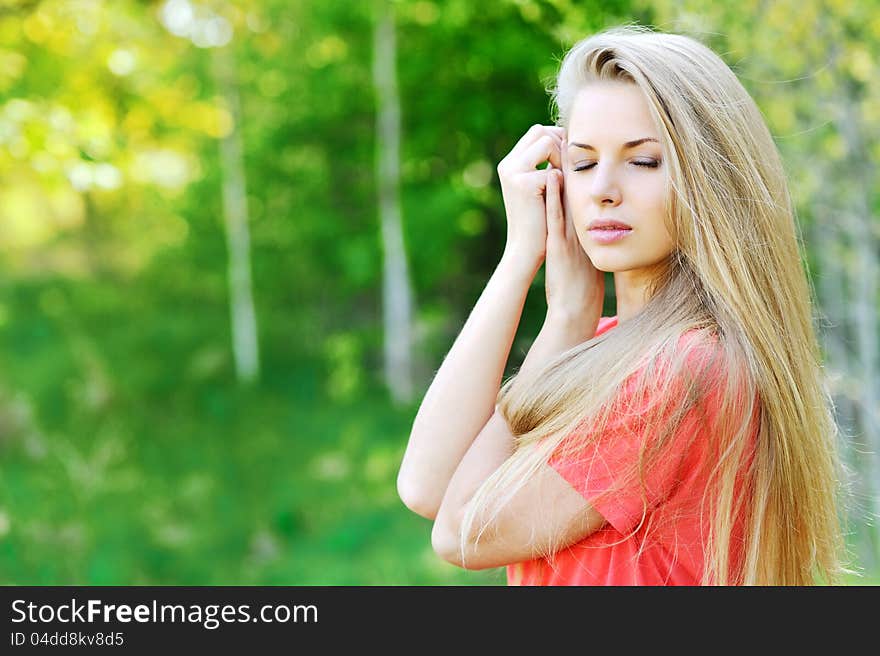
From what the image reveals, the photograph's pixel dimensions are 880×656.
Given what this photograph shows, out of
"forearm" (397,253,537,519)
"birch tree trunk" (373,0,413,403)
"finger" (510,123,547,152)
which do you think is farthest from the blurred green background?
"forearm" (397,253,537,519)

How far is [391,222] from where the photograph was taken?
8555 mm

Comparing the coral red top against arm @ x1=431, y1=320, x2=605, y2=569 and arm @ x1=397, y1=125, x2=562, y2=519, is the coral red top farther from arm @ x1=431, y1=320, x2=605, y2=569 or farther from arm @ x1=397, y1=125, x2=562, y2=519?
arm @ x1=397, y1=125, x2=562, y2=519

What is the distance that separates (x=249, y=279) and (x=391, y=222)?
1.72 metres

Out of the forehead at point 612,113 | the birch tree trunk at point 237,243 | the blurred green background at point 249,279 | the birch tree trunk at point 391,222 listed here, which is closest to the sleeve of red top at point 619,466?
the forehead at point 612,113

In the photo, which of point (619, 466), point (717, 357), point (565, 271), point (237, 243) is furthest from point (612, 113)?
point (237, 243)

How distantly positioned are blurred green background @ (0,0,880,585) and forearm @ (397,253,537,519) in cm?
401

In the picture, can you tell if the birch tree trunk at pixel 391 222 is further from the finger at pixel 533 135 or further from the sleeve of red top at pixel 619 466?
the sleeve of red top at pixel 619 466

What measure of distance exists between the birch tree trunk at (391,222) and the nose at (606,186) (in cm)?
721

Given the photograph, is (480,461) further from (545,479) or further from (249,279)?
(249,279)

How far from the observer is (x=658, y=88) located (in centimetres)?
131

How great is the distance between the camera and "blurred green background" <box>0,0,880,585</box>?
6.85 meters
